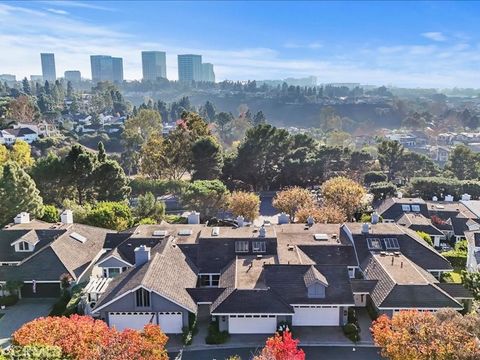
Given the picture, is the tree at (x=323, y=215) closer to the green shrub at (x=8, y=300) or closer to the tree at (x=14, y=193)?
the green shrub at (x=8, y=300)

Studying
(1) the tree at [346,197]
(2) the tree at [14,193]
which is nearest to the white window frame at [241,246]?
(1) the tree at [346,197]

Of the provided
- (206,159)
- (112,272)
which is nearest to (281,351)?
(112,272)

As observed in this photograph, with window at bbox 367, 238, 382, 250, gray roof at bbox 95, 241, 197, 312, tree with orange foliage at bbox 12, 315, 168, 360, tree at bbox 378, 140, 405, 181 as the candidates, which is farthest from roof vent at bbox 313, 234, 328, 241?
tree at bbox 378, 140, 405, 181

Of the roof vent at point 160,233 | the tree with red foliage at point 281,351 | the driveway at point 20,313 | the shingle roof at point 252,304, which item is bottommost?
the driveway at point 20,313

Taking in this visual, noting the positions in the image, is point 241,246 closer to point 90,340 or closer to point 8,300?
point 90,340

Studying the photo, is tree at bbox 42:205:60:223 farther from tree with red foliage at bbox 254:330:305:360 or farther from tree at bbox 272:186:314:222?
tree with red foliage at bbox 254:330:305:360

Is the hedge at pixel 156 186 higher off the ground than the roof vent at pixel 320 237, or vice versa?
the roof vent at pixel 320 237

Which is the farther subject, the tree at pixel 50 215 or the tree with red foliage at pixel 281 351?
the tree at pixel 50 215
